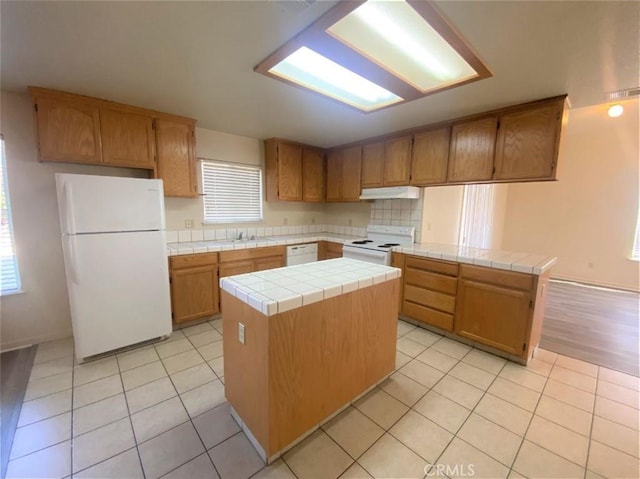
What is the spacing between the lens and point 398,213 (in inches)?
149

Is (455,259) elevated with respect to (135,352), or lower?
elevated

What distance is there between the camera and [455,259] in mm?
2701

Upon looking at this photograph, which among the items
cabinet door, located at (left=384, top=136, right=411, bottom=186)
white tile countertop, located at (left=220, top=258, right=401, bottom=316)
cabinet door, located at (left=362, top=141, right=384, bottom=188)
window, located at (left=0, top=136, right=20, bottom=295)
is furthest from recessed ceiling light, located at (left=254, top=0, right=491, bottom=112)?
window, located at (left=0, top=136, right=20, bottom=295)

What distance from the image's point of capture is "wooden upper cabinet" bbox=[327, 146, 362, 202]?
13.3ft

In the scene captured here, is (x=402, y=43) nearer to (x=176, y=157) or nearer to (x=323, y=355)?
(x=323, y=355)

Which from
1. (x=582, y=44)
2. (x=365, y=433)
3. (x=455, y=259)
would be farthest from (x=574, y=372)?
(x=582, y=44)

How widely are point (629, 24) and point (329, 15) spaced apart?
1.62 meters

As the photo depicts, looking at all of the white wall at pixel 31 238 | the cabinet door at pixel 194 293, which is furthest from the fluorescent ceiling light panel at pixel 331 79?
the white wall at pixel 31 238

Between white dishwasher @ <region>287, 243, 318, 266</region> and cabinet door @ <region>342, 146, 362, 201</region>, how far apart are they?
0.98 meters

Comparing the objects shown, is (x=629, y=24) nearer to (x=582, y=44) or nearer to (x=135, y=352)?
(x=582, y=44)

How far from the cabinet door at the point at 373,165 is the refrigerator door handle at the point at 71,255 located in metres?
3.40

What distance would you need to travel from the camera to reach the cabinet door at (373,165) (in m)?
3.73

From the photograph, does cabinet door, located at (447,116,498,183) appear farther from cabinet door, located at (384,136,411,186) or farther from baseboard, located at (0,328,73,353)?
baseboard, located at (0,328,73,353)

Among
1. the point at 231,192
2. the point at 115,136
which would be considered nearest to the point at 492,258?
the point at 231,192
